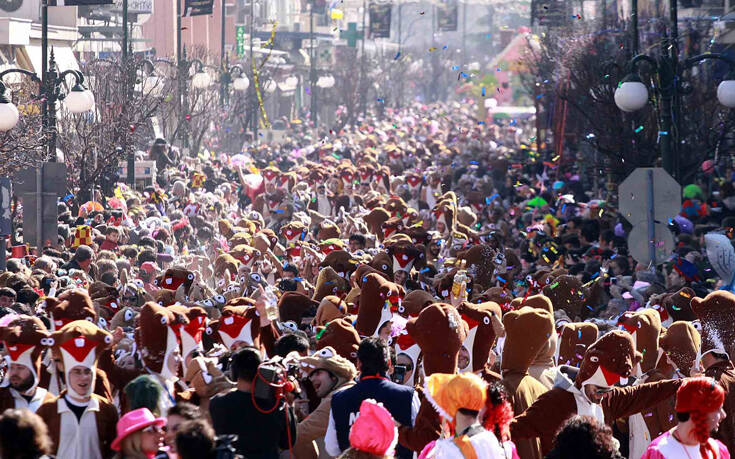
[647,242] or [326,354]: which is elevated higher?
[326,354]

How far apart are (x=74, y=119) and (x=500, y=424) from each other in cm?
2220

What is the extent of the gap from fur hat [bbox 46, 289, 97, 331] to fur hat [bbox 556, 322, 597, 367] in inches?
130

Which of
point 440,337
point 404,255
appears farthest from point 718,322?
point 404,255

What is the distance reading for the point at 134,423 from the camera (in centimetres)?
651

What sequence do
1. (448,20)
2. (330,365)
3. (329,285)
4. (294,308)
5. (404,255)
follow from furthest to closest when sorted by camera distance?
(448,20) → (404,255) → (329,285) → (294,308) → (330,365)

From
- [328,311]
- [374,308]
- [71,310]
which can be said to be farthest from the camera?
[328,311]

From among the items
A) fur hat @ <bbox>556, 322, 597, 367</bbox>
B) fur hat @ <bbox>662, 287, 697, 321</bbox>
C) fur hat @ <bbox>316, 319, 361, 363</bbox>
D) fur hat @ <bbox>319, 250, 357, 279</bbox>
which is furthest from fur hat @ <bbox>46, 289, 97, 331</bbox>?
fur hat @ <bbox>319, 250, 357, 279</bbox>

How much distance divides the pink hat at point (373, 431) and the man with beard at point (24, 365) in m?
2.01

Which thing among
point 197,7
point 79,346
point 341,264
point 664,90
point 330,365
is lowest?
point 341,264

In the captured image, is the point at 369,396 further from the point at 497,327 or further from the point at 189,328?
the point at 497,327

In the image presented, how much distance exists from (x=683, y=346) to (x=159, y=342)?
338 centimetres

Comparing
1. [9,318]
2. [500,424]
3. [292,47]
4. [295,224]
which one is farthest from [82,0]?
[292,47]

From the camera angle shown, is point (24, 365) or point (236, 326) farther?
point (236, 326)

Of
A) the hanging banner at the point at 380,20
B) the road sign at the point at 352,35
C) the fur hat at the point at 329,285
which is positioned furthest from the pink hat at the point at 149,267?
the road sign at the point at 352,35
